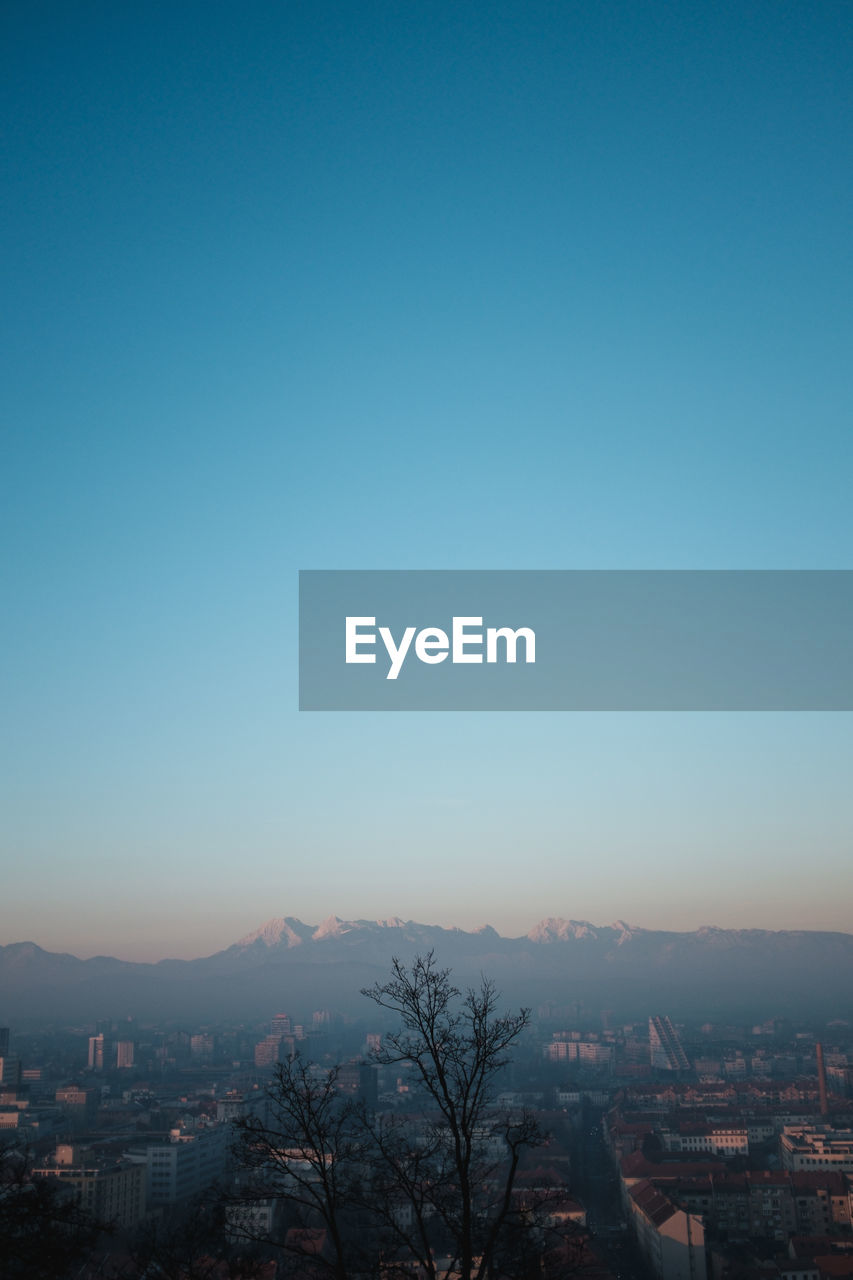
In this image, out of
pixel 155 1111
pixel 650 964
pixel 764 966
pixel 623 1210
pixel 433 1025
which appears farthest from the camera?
pixel 650 964

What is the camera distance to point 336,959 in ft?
598

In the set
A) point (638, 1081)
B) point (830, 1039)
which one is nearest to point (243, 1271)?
point (638, 1081)

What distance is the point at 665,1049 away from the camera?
72.1 metres

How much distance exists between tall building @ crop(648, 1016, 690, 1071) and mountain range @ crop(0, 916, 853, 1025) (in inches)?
1216

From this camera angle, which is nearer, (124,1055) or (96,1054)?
(124,1055)

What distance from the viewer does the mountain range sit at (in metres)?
122

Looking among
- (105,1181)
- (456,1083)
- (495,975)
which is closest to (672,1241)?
(105,1181)

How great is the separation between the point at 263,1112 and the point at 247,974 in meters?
135

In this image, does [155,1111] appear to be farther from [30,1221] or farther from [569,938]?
[569,938]

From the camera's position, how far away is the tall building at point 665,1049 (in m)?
66.8

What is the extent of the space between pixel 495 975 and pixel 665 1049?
48831 mm

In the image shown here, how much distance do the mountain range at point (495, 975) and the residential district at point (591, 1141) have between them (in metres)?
43.5

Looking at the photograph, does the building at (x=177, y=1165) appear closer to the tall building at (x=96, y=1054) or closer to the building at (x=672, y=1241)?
the building at (x=672, y=1241)

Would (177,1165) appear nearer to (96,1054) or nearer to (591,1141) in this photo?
(591,1141)
